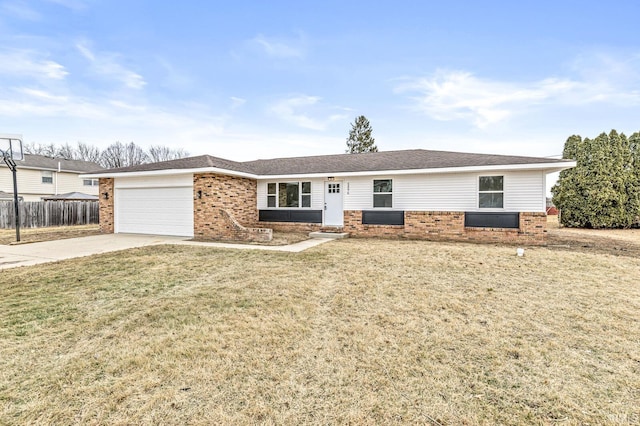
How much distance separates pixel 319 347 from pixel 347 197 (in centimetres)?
990

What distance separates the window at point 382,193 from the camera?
39.9 feet

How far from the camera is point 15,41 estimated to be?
1117cm

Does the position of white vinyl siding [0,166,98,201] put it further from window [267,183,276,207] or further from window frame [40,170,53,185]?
window [267,183,276,207]

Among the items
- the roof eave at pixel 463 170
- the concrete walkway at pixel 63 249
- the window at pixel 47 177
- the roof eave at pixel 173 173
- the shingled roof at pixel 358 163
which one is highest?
the window at pixel 47 177

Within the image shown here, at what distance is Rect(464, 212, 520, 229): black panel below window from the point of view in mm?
10383

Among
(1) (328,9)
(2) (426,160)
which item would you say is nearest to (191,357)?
(2) (426,160)

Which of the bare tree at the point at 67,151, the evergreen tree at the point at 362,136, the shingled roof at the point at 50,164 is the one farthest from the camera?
the bare tree at the point at 67,151

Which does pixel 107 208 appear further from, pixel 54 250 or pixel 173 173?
pixel 54 250

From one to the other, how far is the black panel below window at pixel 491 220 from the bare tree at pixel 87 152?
5499 cm

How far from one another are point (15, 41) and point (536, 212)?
20297 millimetres

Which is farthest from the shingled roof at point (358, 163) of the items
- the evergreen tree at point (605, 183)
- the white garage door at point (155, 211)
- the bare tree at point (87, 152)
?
the bare tree at point (87, 152)

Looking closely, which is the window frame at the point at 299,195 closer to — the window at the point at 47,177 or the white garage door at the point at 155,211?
the white garage door at the point at 155,211

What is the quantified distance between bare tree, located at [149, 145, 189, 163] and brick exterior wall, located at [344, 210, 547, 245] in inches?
1878

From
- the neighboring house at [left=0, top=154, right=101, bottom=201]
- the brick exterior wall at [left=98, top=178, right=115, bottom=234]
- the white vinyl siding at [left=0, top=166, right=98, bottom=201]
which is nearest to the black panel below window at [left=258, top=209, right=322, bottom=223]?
the brick exterior wall at [left=98, top=178, right=115, bottom=234]
